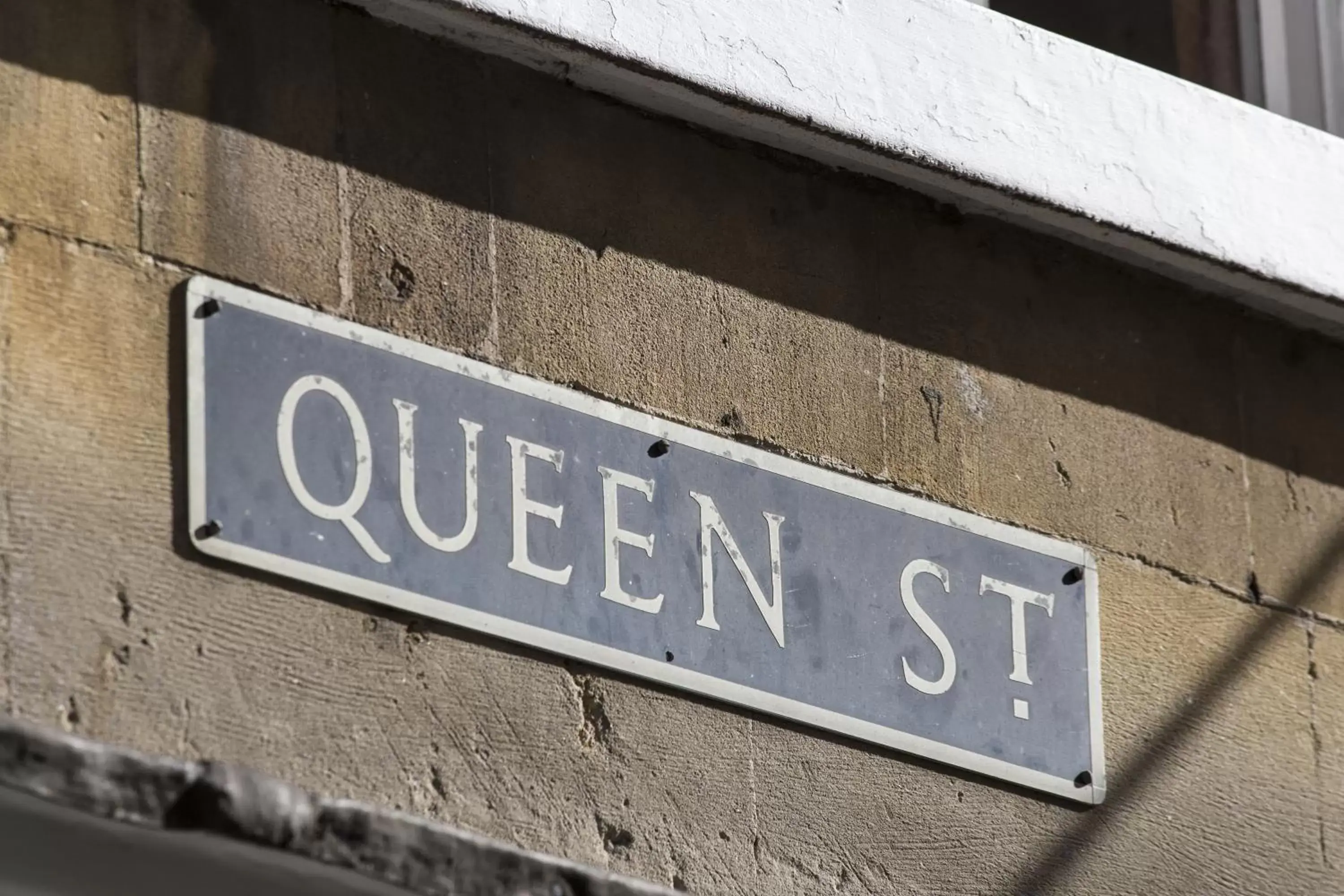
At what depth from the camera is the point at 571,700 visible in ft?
10.8

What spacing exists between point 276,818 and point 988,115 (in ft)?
5.36

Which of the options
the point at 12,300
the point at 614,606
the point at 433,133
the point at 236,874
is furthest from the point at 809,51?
the point at 236,874

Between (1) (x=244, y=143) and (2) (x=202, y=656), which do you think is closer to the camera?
(2) (x=202, y=656)

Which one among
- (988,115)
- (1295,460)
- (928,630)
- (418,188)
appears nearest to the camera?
(418,188)

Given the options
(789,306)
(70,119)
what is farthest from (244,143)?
(789,306)

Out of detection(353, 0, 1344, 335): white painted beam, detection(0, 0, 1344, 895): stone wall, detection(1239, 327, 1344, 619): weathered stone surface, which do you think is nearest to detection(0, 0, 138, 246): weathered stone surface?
detection(0, 0, 1344, 895): stone wall

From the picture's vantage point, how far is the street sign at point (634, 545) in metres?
3.14

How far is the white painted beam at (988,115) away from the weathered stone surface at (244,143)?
0.18 metres

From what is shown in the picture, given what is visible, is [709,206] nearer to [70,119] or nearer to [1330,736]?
[70,119]

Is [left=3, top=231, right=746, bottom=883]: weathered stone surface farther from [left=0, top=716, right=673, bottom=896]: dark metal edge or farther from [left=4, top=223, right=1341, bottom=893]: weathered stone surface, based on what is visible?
[left=0, top=716, right=673, bottom=896]: dark metal edge

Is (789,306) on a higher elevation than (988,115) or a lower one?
lower

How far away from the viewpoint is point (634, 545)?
3404mm

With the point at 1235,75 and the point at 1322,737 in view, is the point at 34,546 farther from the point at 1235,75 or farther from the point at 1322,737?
the point at 1235,75

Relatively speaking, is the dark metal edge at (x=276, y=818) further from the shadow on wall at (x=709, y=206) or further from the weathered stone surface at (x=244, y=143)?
the shadow on wall at (x=709, y=206)
